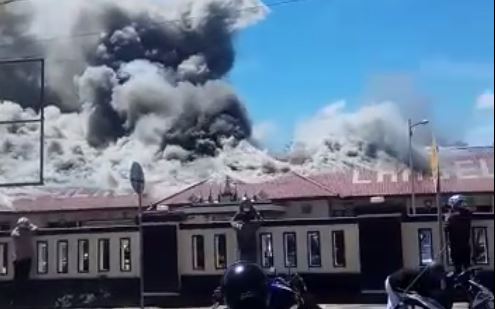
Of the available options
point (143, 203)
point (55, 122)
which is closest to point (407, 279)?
point (143, 203)

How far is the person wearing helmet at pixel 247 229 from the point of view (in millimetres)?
7413

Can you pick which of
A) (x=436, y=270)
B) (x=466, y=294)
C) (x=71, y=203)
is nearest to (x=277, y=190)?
(x=71, y=203)

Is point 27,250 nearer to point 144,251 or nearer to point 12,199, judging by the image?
point 12,199

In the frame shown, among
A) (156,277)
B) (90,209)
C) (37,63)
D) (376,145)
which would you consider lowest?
(156,277)

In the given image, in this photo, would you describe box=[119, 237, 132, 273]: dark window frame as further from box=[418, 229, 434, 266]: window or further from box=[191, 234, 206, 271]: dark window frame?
box=[418, 229, 434, 266]: window

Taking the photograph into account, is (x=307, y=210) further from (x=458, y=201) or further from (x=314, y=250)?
(x=458, y=201)

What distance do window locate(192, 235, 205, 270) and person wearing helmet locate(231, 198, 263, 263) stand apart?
0.35m

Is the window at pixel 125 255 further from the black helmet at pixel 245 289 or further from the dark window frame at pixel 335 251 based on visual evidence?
the black helmet at pixel 245 289

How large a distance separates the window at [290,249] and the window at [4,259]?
2780 mm

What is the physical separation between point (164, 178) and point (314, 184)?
63.0 inches

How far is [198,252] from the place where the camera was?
7648 mm

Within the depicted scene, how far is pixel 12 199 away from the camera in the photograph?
7.84m

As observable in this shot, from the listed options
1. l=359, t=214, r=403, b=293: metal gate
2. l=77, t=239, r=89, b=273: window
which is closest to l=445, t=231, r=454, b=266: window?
l=359, t=214, r=403, b=293: metal gate

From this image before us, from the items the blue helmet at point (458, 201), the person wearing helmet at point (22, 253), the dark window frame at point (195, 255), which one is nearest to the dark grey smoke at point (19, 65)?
the person wearing helmet at point (22, 253)
